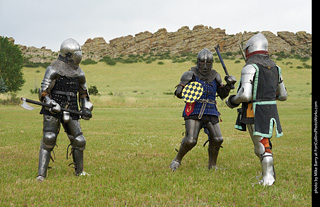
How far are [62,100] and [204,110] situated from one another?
9.20 ft

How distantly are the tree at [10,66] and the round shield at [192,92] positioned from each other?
35183 mm

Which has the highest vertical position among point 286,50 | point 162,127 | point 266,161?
point 286,50

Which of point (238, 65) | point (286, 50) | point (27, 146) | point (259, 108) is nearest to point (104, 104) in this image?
point (27, 146)

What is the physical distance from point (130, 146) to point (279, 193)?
569 centimetres

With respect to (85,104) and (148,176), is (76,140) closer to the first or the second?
(85,104)

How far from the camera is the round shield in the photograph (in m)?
6.37

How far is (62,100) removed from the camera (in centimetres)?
580

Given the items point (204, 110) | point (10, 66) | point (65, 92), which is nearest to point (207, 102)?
point (204, 110)

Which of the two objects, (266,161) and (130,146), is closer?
(266,161)

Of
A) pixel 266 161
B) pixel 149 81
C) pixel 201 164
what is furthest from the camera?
pixel 149 81

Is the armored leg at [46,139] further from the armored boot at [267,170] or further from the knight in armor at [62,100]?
the armored boot at [267,170]

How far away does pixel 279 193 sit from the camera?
4.97 metres

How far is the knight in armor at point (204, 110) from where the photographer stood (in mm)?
6430

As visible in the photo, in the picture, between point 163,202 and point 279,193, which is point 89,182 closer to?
point 163,202
